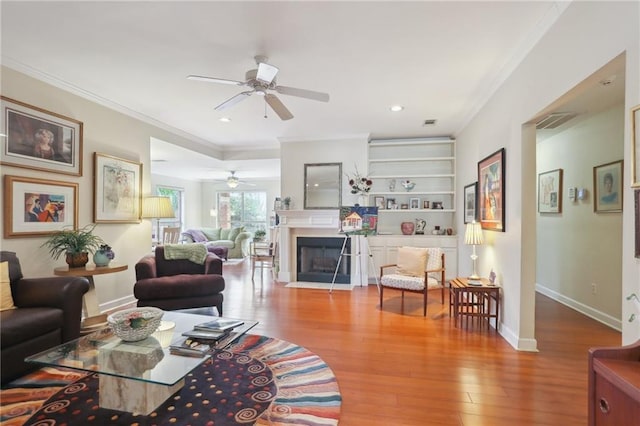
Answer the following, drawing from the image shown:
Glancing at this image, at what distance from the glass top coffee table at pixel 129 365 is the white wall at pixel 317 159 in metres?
3.95

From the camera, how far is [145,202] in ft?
14.6

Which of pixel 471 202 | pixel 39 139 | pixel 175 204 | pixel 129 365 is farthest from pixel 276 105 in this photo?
pixel 175 204

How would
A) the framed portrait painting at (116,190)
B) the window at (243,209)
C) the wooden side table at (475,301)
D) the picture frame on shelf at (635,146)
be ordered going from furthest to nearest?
1. the window at (243,209)
2. the framed portrait painting at (116,190)
3. the wooden side table at (475,301)
4. the picture frame on shelf at (635,146)

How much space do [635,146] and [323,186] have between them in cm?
454

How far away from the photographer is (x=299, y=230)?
230 inches

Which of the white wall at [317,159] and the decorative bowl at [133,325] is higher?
the white wall at [317,159]

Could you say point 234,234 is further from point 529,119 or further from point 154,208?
point 529,119

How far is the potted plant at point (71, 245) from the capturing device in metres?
3.28

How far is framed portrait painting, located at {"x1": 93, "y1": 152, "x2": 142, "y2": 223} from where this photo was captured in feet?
12.6

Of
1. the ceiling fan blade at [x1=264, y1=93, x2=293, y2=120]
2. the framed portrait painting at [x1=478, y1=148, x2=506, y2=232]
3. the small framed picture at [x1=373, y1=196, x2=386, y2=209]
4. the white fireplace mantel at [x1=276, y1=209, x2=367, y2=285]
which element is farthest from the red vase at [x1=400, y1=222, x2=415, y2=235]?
the ceiling fan blade at [x1=264, y1=93, x2=293, y2=120]

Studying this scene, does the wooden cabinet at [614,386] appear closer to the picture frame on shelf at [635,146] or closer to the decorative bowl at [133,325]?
the picture frame on shelf at [635,146]

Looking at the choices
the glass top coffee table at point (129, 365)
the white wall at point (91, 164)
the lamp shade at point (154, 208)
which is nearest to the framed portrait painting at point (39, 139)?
the white wall at point (91, 164)

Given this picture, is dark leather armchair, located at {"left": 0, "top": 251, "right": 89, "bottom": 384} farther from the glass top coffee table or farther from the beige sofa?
the beige sofa

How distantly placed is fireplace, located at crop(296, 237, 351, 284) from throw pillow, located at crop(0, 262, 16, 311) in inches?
157
